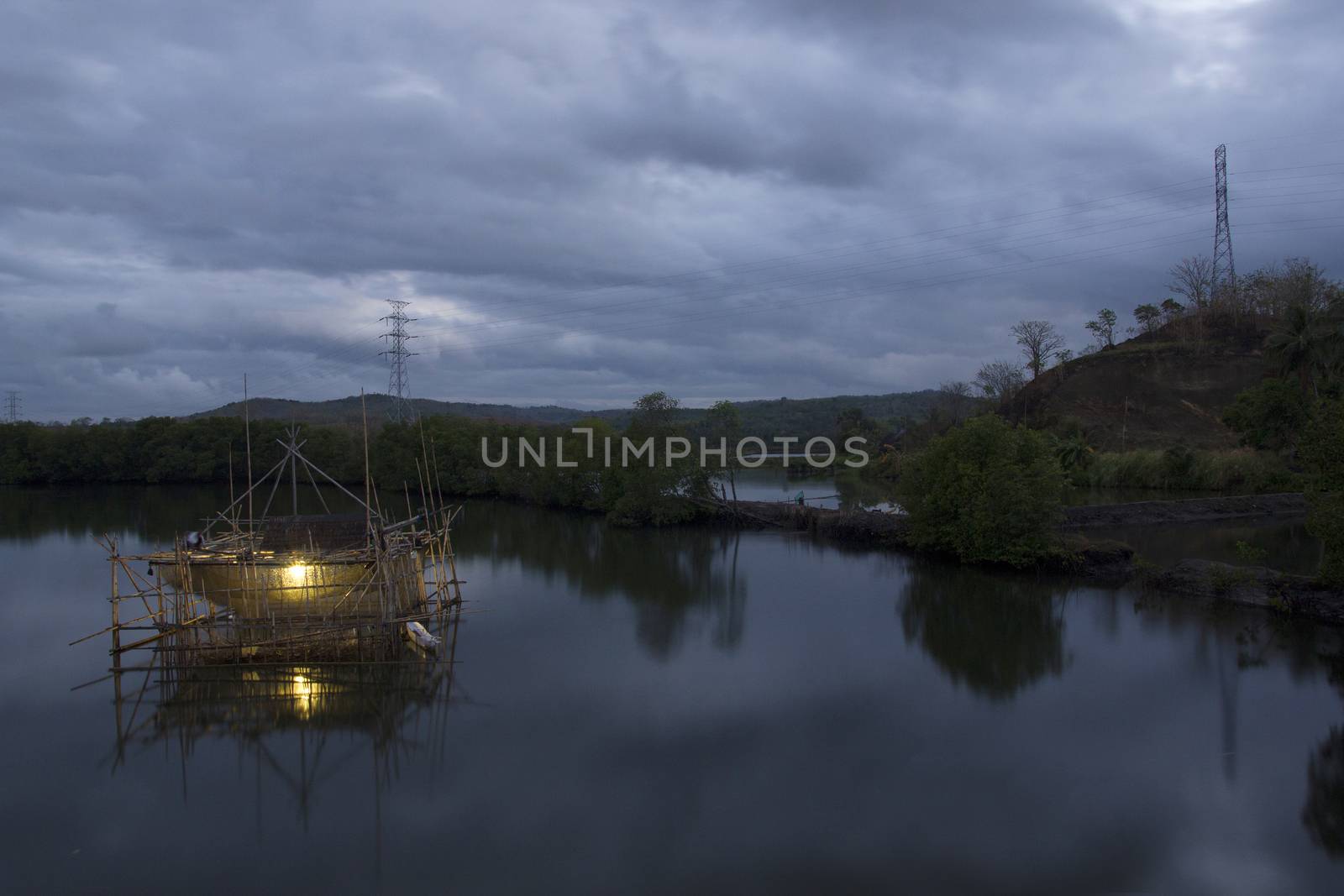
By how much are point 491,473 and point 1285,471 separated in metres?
31.8

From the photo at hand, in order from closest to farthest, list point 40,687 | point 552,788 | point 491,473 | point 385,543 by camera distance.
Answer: point 552,788 → point 40,687 → point 385,543 → point 491,473

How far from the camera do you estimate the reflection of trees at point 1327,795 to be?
327 inches

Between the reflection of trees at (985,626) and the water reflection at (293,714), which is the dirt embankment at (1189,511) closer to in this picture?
the reflection of trees at (985,626)

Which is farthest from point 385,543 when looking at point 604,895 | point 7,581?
point 7,581

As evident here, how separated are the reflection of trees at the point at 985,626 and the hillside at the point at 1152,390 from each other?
84.7 feet

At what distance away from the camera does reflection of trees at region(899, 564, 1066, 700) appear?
43.4 feet

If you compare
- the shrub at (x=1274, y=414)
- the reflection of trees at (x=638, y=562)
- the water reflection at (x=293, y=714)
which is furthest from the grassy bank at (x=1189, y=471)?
the water reflection at (x=293, y=714)

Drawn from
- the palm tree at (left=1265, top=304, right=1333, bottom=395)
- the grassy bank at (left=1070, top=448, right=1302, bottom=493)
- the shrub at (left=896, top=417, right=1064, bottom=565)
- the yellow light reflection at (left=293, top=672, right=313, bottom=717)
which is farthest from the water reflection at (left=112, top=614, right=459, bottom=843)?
the palm tree at (left=1265, top=304, right=1333, bottom=395)

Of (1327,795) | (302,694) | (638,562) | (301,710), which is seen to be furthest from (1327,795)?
(638,562)

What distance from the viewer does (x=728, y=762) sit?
9.84 m

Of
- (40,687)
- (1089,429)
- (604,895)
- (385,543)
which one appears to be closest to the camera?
(604,895)

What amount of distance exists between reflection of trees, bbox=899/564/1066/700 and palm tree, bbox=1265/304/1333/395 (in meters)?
19.3

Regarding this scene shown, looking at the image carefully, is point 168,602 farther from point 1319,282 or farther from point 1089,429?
point 1319,282

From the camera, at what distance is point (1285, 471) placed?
29953mm
